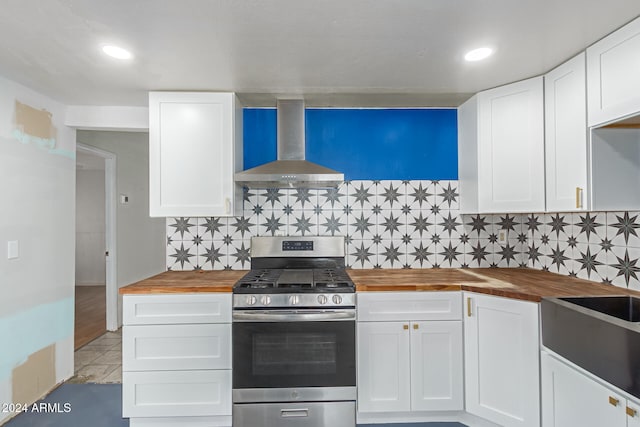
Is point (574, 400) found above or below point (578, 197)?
below

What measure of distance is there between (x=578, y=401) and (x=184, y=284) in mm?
2160

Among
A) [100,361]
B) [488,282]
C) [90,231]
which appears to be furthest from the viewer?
[90,231]

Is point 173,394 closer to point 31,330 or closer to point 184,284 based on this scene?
point 184,284

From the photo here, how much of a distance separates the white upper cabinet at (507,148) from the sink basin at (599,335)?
26.4 inches

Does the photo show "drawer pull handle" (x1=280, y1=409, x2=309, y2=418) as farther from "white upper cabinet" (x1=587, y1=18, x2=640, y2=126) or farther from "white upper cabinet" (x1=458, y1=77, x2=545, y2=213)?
"white upper cabinet" (x1=587, y1=18, x2=640, y2=126)

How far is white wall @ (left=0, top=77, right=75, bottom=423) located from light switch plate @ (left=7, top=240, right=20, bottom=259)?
0.02 m

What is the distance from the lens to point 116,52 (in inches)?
70.6

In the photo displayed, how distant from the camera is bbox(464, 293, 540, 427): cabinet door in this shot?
181 cm

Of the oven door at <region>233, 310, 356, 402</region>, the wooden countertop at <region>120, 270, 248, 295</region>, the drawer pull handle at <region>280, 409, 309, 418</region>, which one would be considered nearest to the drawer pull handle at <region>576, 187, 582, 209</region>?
the oven door at <region>233, 310, 356, 402</region>

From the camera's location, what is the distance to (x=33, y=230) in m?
2.37

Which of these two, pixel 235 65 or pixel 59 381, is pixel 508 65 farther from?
pixel 59 381

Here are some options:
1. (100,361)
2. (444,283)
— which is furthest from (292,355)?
(100,361)

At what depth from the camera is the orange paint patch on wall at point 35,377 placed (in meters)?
2.22

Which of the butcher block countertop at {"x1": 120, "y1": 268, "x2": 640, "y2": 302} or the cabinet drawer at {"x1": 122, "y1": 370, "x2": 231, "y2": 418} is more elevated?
the butcher block countertop at {"x1": 120, "y1": 268, "x2": 640, "y2": 302}
